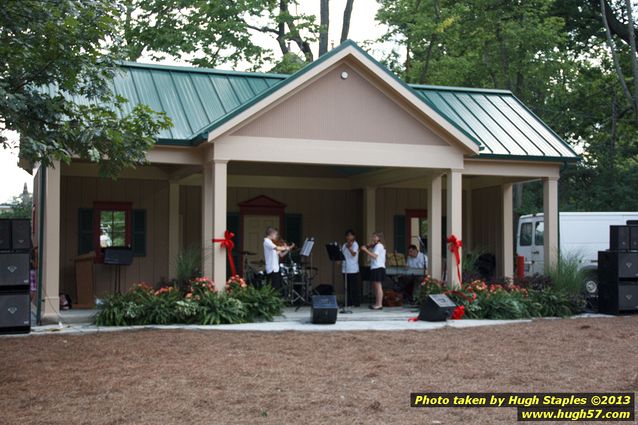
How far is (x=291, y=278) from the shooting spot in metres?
15.6

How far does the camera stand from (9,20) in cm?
886

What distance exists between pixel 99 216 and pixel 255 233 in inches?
138

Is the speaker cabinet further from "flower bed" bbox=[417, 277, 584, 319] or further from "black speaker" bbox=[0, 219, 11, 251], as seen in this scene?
"black speaker" bbox=[0, 219, 11, 251]

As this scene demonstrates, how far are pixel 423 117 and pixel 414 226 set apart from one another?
4.76 m

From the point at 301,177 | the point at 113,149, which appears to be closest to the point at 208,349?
the point at 113,149

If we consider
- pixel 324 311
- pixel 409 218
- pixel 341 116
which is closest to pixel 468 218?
pixel 409 218

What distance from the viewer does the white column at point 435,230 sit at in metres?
15.5

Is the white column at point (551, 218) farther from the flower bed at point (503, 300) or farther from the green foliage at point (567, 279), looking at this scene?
the flower bed at point (503, 300)

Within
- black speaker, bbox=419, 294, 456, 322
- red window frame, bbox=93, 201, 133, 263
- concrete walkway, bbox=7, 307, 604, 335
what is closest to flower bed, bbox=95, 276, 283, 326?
concrete walkway, bbox=7, 307, 604, 335

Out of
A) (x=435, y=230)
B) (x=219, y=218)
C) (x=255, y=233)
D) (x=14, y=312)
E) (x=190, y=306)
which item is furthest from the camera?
(x=255, y=233)

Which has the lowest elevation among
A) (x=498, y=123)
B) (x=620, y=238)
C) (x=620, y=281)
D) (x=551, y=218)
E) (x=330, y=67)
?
(x=620, y=281)

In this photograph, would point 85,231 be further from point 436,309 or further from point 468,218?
point 468,218

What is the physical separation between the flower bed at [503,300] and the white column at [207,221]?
410cm

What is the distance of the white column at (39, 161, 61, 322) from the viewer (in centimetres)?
1300
